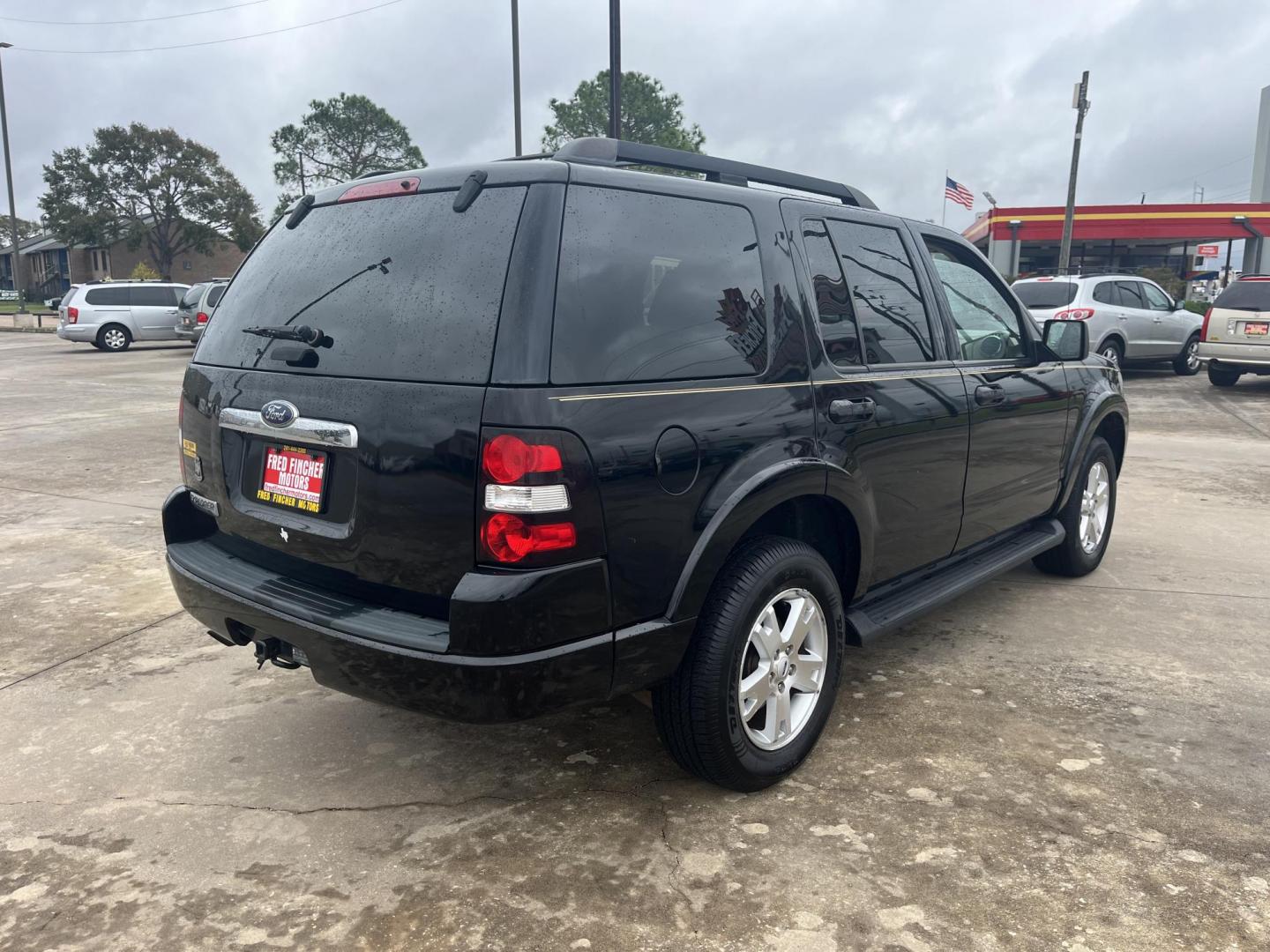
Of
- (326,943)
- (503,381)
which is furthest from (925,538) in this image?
(326,943)

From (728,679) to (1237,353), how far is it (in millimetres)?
13708

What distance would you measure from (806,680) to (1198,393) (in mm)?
13393

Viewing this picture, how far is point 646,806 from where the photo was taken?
2.93 metres

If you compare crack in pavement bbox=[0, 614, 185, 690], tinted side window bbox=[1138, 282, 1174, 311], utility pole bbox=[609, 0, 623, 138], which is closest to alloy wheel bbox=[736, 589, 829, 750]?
crack in pavement bbox=[0, 614, 185, 690]

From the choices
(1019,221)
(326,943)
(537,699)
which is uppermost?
(1019,221)

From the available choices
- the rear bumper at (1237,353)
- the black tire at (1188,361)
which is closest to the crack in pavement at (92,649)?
the rear bumper at (1237,353)

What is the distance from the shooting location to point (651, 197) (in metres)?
2.81

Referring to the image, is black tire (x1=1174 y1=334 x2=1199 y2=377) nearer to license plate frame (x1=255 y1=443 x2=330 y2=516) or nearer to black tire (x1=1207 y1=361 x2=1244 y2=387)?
black tire (x1=1207 y1=361 x2=1244 y2=387)

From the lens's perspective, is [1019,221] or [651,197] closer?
[651,197]

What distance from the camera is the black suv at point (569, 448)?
2.39 m

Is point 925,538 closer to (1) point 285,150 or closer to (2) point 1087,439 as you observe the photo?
(2) point 1087,439

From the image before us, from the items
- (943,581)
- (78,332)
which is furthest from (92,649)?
(78,332)

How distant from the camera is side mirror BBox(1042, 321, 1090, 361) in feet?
15.3

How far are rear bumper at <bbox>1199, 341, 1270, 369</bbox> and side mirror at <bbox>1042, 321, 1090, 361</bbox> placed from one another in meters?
10.8
